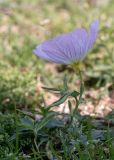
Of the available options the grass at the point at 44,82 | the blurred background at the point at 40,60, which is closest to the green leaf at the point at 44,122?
the grass at the point at 44,82

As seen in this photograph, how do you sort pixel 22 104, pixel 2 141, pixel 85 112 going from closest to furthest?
1. pixel 2 141
2. pixel 85 112
3. pixel 22 104

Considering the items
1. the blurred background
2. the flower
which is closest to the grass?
the blurred background

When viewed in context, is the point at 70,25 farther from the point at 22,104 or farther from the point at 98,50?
the point at 22,104

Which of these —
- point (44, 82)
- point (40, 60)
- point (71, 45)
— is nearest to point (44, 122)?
point (71, 45)

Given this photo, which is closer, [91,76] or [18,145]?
[18,145]

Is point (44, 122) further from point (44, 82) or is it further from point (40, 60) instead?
point (40, 60)

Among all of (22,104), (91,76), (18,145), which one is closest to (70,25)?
(91,76)

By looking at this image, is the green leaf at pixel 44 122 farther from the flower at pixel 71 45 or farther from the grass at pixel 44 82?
the flower at pixel 71 45

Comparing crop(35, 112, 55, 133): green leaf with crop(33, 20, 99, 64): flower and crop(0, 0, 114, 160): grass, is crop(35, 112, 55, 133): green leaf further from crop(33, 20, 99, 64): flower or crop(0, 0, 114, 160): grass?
crop(33, 20, 99, 64): flower
